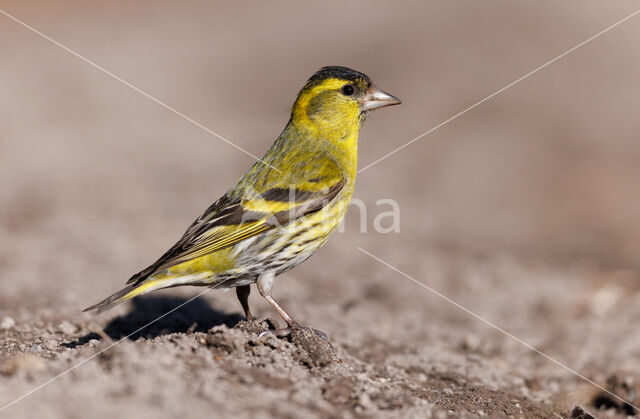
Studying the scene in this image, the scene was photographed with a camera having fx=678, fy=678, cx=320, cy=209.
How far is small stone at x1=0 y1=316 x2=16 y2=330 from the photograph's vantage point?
5.54 meters

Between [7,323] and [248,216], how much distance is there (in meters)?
2.27

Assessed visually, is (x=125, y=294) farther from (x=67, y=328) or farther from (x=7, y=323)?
(x=7, y=323)

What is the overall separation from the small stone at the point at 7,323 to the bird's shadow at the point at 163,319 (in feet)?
2.11

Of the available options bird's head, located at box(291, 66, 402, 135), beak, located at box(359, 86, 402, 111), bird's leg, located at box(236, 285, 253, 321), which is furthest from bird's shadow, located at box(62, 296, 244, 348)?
beak, located at box(359, 86, 402, 111)

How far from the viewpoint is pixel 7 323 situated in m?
5.59

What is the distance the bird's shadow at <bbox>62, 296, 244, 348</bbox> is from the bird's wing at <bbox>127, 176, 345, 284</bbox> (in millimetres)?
784

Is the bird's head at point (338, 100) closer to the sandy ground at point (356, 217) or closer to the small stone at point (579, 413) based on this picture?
the sandy ground at point (356, 217)

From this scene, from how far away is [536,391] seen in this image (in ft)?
19.1

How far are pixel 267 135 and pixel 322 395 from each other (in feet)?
35.8

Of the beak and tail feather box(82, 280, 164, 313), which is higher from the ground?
the beak

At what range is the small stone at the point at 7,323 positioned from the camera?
554cm

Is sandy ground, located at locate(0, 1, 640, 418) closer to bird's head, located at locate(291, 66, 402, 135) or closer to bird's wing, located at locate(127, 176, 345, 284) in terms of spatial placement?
bird's wing, located at locate(127, 176, 345, 284)

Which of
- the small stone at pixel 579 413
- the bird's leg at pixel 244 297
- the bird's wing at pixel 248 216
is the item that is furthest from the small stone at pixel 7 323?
the small stone at pixel 579 413

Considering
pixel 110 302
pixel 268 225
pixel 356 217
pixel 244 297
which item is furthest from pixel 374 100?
pixel 356 217
